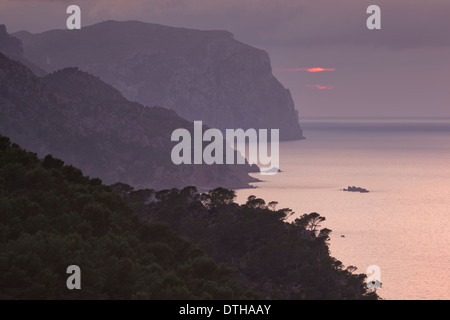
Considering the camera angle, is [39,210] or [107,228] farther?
[107,228]

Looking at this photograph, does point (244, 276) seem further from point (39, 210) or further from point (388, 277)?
point (388, 277)

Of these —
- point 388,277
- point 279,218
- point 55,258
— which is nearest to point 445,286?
point 388,277

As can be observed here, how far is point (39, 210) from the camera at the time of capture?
54625mm

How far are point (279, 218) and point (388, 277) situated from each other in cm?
8095

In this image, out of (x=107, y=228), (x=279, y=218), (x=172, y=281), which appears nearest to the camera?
(x=172, y=281)

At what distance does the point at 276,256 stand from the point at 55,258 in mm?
39301

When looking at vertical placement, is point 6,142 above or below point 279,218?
above

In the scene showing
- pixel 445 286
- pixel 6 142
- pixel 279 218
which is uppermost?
pixel 6 142

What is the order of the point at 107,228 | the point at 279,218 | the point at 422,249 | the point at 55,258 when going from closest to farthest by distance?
the point at 55,258 → the point at 107,228 → the point at 279,218 → the point at 422,249

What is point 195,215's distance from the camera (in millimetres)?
95750
